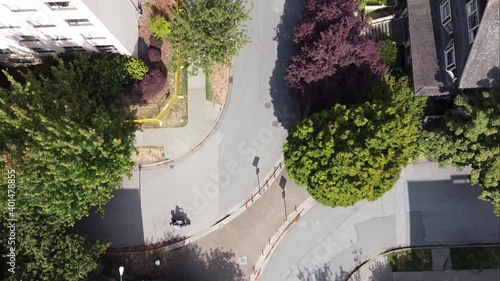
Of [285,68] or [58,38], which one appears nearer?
[58,38]

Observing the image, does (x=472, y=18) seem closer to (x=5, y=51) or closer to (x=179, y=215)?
(x=179, y=215)

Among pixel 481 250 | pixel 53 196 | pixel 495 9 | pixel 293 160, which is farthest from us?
pixel 481 250

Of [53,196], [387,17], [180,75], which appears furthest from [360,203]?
[53,196]

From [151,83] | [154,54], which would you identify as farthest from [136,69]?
[154,54]

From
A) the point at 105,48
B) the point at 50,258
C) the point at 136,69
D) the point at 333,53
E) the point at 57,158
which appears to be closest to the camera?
the point at 57,158

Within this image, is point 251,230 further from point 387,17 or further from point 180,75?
point 387,17

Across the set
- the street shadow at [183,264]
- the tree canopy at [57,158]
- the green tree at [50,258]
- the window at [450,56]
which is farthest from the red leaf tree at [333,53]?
the green tree at [50,258]
